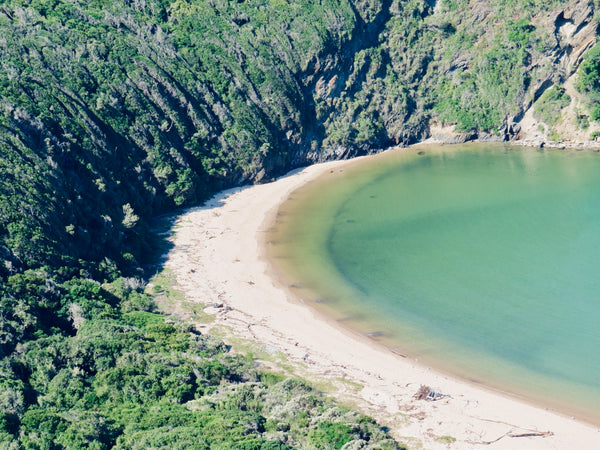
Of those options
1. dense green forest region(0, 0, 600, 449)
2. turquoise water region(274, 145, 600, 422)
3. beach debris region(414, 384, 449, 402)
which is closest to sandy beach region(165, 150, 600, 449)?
beach debris region(414, 384, 449, 402)

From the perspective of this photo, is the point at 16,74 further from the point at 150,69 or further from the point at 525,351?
the point at 525,351

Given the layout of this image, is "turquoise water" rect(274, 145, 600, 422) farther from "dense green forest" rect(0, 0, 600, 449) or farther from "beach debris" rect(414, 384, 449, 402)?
"dense green forest" rect(0, 0, 600, 449)

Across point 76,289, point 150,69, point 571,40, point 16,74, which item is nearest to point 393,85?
point 571,40

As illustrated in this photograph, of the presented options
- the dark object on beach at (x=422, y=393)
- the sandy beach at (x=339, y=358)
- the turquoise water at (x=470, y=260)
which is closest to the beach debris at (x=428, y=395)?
the dark object on beach at (x=422, y=393)

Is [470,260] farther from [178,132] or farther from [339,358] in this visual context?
[178,132]

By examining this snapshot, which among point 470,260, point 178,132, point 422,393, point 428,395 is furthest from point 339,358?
point 178,132

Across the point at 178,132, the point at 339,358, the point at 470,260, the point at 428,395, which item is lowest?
the point at 428,395

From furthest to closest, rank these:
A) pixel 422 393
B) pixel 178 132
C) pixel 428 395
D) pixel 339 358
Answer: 1. pixel 178 132
2. pixel 339 358
3. pixel 422 393
4. pixel 428 395
